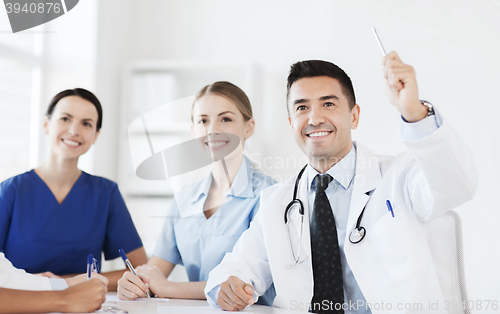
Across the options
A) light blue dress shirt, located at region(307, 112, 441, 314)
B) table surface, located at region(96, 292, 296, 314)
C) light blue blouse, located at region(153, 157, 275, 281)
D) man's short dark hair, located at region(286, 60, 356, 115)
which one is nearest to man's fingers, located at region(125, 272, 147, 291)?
table surface, located at region(96, 292, 296, 314)

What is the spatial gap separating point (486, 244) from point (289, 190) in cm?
128

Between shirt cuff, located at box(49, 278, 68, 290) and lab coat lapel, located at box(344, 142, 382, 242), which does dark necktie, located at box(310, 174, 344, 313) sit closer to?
lab coat lapel, located at box(344, 142, 382, 242)

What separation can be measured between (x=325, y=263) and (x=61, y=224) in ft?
3.46

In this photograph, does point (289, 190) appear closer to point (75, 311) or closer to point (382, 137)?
point (75, 311)

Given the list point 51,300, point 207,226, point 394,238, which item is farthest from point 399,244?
point 51,300

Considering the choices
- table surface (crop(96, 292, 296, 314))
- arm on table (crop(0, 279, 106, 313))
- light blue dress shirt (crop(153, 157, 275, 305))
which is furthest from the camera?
light blue dress shirt (crop(153, 157, 275, 305))

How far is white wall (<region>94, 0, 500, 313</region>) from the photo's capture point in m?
1.99

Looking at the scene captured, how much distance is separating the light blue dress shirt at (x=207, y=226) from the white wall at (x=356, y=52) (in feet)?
2.50

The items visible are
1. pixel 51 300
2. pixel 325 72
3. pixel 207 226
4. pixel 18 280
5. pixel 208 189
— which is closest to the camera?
pixel 51 300

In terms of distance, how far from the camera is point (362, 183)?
45.6 inches

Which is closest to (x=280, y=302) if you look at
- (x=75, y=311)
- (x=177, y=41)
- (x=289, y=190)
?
(x=289, y=190)

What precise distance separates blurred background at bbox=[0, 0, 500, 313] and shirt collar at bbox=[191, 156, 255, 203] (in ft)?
2.10

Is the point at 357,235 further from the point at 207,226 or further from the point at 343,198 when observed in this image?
the point at 207,226

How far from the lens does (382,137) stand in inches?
85.3
